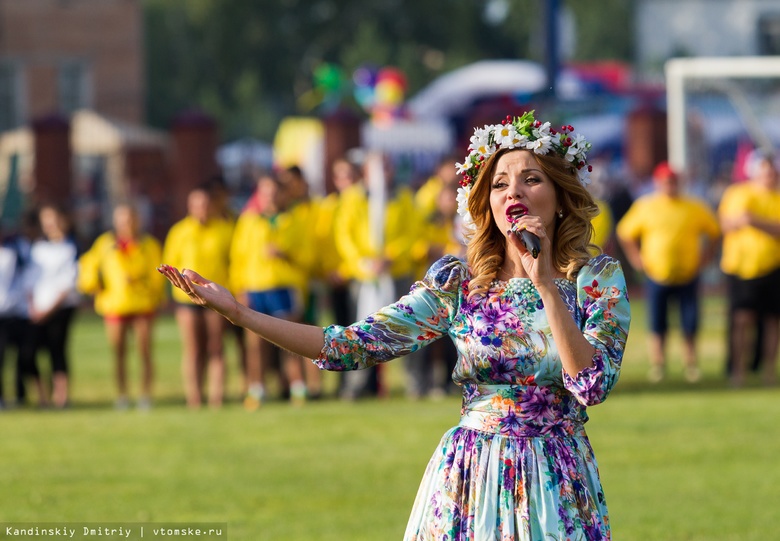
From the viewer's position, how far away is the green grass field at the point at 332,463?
9.05 meters

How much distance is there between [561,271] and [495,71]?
4130 centimetres

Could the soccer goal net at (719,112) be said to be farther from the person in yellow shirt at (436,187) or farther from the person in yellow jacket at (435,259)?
the person in yellow jacket at (435,259)

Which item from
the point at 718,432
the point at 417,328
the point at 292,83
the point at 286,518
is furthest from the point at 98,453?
the point at 292,83

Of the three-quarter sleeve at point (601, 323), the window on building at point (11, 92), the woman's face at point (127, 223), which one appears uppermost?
the window on building at point (11, 92)

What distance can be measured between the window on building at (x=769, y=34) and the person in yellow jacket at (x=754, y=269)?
56456 mm

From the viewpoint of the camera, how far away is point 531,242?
4.56 metres

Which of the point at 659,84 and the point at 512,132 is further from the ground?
the point at 659,84

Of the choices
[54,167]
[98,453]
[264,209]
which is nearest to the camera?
[98,453]

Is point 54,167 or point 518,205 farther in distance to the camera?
point 54,167

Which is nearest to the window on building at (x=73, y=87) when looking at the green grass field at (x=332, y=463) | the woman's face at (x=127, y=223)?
the green grass field at (x=332, y=463)

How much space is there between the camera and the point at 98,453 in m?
11.7

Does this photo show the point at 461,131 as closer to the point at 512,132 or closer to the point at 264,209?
the point at 264,209

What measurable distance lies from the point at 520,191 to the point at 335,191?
27916mm

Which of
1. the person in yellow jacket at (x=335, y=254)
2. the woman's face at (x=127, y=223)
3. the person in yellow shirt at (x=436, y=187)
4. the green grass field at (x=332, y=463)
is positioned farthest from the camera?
the person in yellow jacket at (x=335, y=254)
